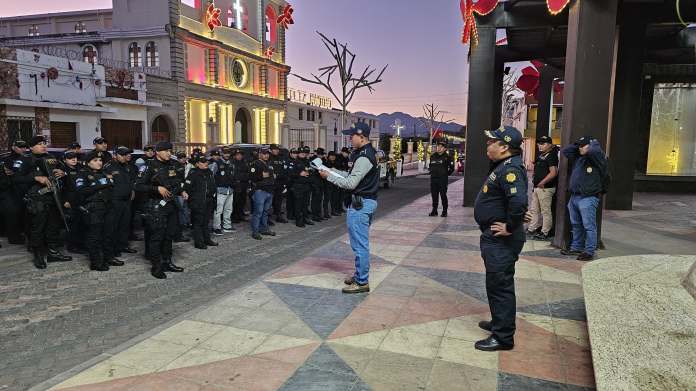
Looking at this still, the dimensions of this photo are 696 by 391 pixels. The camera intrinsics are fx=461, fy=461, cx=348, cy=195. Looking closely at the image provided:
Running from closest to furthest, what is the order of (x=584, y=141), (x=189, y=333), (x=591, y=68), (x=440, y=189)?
(x=189, y=333) → (x=584, y=141) → (x=591, y=68) → (x=440, y=189)

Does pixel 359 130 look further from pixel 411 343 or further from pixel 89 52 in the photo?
pixel 89 52

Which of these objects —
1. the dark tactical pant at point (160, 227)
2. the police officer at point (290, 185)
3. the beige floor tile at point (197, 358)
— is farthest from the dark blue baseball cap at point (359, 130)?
the police officer at point (290, 185)

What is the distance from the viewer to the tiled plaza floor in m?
3.49

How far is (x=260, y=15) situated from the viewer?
37.2 metres

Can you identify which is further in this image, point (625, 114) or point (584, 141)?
point (625, 114)

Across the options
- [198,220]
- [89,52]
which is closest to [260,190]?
[198,220]

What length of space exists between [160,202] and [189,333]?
100 inches

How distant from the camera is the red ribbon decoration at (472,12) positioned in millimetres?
11812

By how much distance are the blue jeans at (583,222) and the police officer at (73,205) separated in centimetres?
785

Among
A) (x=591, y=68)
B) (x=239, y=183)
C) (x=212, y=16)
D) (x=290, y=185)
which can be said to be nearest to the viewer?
(x=591, y=68)

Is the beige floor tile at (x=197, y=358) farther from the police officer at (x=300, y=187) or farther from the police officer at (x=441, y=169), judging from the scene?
the police officer at (x=441, y=169)

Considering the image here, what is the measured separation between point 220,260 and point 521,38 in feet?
35.9

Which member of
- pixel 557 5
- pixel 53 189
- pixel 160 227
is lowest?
pixel 160 227

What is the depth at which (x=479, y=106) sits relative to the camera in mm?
12812
